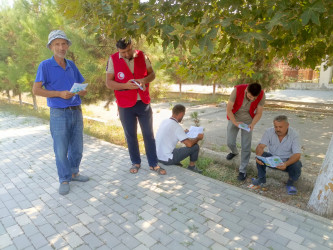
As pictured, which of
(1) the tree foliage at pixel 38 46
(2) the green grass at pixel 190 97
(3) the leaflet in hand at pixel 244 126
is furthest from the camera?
(2) the green grass at pixel 190 97

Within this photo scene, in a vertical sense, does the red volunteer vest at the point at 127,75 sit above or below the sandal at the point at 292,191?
above

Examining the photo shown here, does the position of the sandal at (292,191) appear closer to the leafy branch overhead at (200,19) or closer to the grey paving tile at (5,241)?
the leafy branch overhead at (200,19)

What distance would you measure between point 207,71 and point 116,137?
3.35 meters

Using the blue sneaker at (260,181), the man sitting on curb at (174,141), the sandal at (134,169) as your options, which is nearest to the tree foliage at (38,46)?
the man sitting on curb at (174,141)

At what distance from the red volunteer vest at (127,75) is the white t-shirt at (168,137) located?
0.57 m

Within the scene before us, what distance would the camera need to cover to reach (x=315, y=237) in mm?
2590

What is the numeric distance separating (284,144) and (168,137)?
1.76 metres

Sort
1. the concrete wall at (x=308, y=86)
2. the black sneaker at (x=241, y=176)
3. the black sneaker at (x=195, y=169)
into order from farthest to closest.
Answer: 1. the concrete wall at (x=308, y=86)
2. the black sneaker at (x=195, y=169)
3. the black sneaker at (x=241, y=176)

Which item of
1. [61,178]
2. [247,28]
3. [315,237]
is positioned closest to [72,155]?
[61,178]

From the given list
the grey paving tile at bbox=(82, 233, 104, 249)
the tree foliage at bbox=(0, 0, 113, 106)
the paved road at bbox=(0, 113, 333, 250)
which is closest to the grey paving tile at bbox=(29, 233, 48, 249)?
the paved road at bbox=(0, 113, 333, 250)

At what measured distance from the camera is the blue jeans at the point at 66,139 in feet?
11.2

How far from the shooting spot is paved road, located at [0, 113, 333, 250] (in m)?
2.56

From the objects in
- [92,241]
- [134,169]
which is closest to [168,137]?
[134,169]

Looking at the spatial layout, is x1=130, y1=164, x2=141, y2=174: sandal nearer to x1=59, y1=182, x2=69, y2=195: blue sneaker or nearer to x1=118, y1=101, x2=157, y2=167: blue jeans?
x1=118, y1=101, x2=157, y2=167: blue jeans
